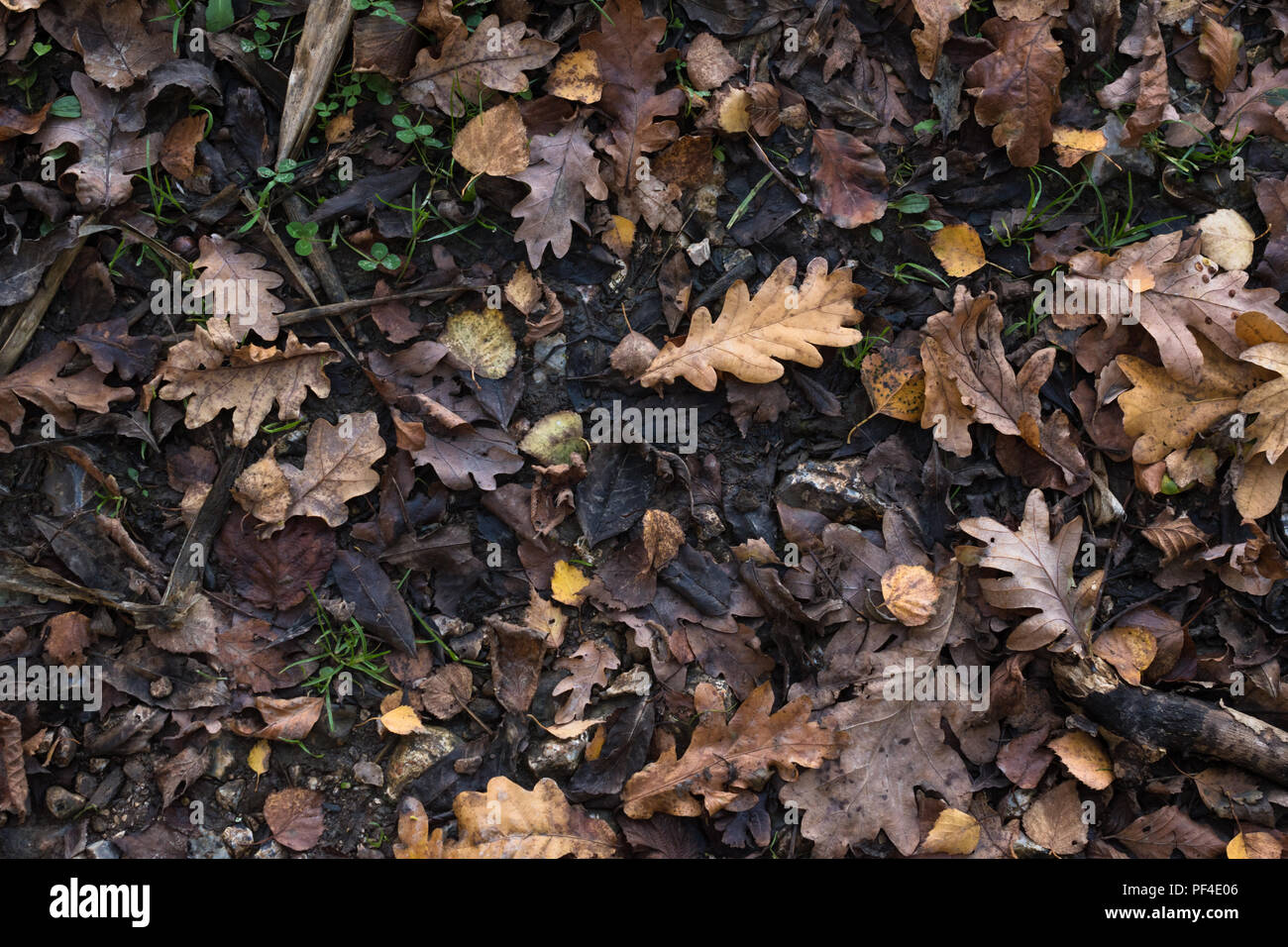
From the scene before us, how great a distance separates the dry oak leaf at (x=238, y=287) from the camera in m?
2.95

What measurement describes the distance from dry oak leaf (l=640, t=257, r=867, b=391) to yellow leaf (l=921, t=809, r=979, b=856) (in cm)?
153

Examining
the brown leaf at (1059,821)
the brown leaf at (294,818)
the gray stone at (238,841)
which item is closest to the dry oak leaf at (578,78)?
the brown leaf at (294,818)

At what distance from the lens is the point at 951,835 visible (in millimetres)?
2787

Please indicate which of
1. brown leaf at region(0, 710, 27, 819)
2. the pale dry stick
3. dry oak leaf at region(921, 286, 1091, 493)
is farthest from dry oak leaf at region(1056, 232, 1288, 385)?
brown leaf at region(0, 710, 27, 819)

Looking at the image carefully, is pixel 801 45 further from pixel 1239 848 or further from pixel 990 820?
pixel 1239 848

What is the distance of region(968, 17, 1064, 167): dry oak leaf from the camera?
3.04 m

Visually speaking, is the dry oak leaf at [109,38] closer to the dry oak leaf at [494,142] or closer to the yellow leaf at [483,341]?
the dry oak leaf at [494,142]

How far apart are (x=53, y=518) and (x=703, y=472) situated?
7.17ft

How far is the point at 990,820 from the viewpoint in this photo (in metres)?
2.84

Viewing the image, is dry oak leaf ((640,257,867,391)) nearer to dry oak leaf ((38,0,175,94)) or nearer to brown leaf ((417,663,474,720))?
brown leaf ((417,663,474,720))

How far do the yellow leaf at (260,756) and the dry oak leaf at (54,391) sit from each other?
123 centimetres

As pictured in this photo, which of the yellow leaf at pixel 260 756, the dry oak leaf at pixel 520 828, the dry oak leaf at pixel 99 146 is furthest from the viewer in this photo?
the dry oak leaf at pixel 99 146

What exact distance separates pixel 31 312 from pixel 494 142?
1673 mm

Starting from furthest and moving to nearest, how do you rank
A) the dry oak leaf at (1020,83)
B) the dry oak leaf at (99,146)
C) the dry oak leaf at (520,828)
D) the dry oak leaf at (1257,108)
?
1. the dry oak leaf at (1257,108)
2. the dry oak leaf at (1020,83)
3. the dry oak leaf at (99,146)
4. the dry oak leaf at (520,828)
